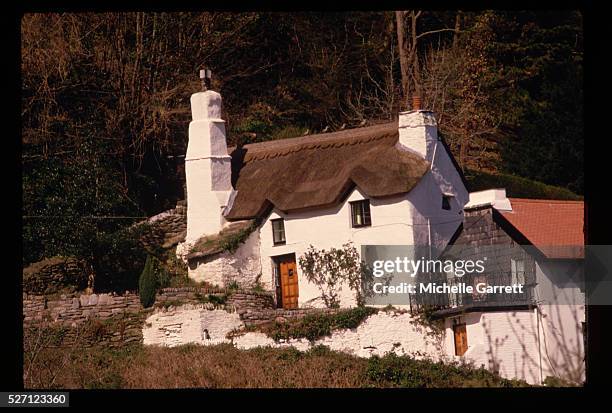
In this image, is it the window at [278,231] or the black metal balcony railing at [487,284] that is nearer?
the black metal balcony railing at [487,284]

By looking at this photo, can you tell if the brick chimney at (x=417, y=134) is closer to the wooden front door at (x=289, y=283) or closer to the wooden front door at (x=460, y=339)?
the wooden front door at (x=289, y=283)

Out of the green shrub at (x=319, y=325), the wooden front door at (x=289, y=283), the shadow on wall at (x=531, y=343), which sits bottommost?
the shadow on wall at (x=531, y=343)

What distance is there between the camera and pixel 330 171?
19656mm

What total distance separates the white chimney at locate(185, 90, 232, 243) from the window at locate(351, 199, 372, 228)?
2.25 metres

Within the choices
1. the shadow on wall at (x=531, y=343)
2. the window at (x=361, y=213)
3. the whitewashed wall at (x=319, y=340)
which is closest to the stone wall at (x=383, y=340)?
the whitewashed wall at (x=319, y=340)

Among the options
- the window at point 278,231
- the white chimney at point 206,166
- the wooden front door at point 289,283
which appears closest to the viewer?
the wooden front door at point 289,283

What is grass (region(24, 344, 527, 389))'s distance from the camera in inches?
620

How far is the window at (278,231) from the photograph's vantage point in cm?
1980

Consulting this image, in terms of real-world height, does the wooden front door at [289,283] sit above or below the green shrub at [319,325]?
above

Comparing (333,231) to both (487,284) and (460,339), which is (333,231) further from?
(487,284)

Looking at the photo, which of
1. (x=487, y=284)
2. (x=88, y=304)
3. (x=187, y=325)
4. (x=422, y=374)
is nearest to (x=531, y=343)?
(x=487, y=284)

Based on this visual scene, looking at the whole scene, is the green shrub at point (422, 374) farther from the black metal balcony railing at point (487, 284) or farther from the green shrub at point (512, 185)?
the green shrub at point (512, 185)

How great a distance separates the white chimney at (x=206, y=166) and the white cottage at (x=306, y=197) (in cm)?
2
